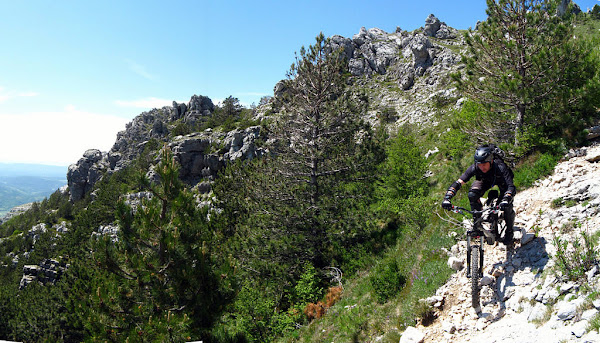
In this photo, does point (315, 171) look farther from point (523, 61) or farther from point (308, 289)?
point (523, 61)

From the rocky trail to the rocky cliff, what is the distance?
33386mm

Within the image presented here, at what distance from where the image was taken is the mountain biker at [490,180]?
18.5 ft

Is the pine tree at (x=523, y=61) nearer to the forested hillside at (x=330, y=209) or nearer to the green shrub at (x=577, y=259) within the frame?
the forested hillside at (x=330, y=209)

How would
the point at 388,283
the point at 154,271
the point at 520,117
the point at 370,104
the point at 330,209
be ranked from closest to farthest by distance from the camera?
the point at 388,283
the point at 154,271
the point at 520,117
the point at 330,209
the point at 370,104

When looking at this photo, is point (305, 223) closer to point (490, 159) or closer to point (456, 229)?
point (456, 229)

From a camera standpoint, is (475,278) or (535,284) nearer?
(535,284)

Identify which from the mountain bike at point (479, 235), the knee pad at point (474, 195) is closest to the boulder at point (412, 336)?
the mountain bike at point (479, 235)

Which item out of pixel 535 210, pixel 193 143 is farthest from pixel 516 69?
pixel 193 143

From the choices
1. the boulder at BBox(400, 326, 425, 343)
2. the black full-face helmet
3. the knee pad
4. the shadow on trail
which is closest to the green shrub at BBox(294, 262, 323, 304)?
the boulder at BBox(400, 326, 425, 343)

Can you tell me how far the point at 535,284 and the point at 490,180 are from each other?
197 centimetres

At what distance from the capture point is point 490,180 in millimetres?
6043

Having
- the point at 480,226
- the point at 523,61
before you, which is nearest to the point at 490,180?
the point at 480,226

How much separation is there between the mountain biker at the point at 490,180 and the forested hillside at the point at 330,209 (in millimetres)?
1853

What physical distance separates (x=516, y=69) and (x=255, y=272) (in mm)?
14266
